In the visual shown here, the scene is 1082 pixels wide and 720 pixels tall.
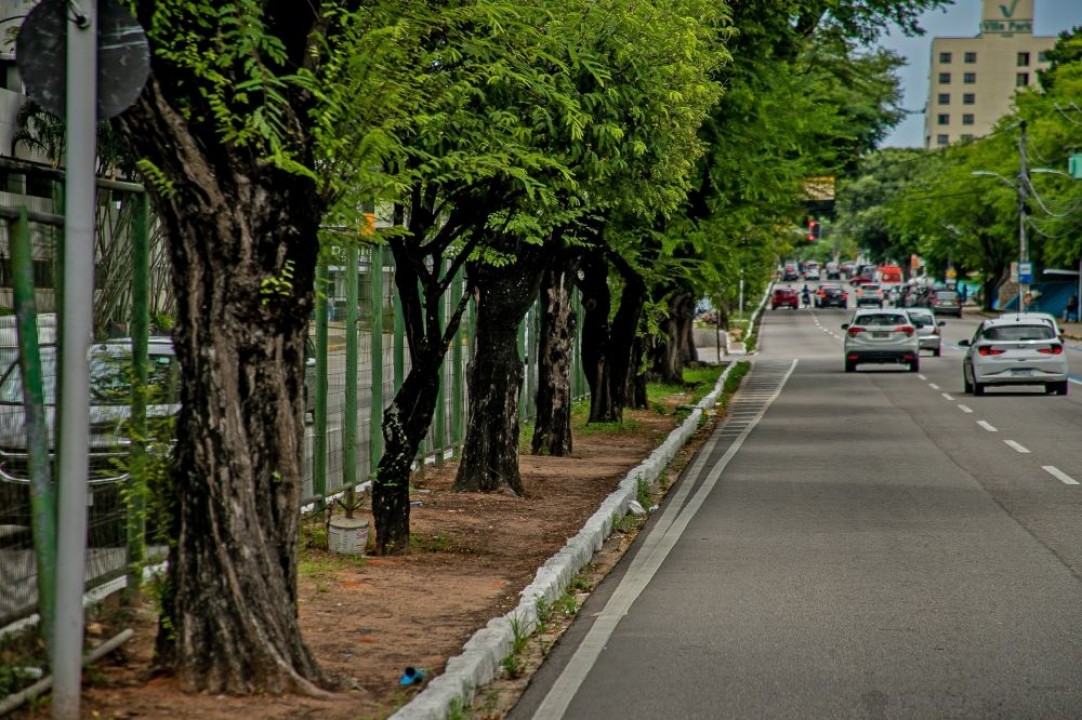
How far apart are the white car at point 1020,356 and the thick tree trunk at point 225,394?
2705 cm

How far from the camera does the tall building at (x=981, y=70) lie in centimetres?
17038

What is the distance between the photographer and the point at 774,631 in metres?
8.42

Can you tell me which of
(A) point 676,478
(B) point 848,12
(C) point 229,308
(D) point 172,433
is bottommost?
(A) point 676,478

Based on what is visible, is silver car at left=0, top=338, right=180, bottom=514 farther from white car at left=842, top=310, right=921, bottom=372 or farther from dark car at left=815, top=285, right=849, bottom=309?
dark car at left=815, top=285, right=849, bottom=309

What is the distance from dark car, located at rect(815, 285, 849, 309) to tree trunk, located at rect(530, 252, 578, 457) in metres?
92.4

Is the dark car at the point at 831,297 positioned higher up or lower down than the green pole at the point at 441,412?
higher up

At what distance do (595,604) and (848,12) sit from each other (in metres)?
22.8

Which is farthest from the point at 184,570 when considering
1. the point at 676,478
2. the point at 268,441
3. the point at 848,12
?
the point at 848,12

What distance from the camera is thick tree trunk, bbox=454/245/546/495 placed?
1491 cm

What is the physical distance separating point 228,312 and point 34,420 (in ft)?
2.94

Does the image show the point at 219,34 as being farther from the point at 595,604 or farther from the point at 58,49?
the point at 595,604

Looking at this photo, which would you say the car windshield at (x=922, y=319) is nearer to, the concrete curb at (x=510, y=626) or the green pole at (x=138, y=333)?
the concrete curb at (x=510, y=626)

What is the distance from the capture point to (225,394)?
6.44 m

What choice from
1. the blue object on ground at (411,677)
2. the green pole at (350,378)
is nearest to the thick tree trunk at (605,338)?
the green pole at (350,378)
